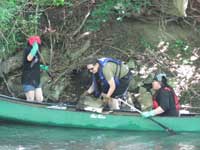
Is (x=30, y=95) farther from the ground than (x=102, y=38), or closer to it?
closer to it

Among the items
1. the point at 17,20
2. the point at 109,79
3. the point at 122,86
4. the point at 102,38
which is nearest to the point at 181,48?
the point at 102,38

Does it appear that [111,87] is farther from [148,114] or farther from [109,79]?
[148,114]

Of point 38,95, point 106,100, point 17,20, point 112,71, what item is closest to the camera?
point 112,71

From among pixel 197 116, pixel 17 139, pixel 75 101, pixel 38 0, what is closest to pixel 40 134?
pixel 17 139

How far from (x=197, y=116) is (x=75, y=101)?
2890 mm

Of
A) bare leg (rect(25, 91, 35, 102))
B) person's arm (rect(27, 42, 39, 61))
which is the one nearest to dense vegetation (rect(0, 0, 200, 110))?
bare leg (rect(25, 91, 35, 102))

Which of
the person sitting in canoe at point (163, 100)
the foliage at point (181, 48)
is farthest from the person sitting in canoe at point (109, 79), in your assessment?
the foliage at point (181, 48)

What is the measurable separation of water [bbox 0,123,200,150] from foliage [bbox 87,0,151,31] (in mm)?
3801

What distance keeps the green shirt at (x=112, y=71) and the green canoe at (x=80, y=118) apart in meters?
0.71

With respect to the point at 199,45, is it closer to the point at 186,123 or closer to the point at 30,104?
the point at 186,123

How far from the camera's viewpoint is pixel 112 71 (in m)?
12.0

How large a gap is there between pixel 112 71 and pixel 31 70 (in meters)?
1.67

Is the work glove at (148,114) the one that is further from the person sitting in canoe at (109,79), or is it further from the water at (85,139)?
the person sitting in canoe at (109,79)

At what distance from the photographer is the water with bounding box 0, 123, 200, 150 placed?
35.7 feet
